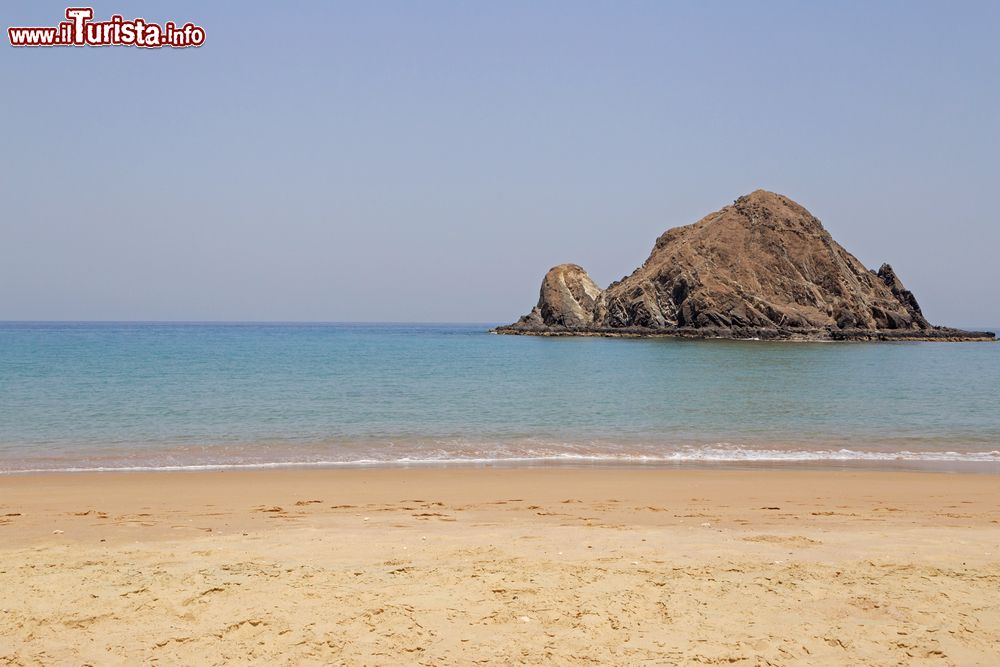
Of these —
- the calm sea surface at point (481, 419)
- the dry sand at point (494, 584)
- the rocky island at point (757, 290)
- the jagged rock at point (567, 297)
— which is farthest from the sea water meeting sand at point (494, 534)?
the jagged rock at point (567, 297)

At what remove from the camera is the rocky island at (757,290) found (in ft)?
286

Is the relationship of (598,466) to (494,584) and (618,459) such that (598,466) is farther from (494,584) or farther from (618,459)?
(494,584)

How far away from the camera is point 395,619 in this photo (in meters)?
4.83

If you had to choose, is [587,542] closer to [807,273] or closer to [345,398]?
[345,398]

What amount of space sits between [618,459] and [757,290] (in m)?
82.7

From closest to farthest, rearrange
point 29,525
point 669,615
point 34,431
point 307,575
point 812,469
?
point 669,615 → point 307,575 → point 29,525 → point 812,469 → point 34,431

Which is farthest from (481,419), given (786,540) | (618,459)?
(786,540)

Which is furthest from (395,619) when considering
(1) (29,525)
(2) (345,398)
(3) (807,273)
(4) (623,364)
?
(3) (807,273)

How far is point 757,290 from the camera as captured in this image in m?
90.8

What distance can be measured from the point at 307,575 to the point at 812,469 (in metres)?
10.5

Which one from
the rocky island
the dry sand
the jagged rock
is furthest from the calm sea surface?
the jagged rock

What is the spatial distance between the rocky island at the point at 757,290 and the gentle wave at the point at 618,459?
71.5m

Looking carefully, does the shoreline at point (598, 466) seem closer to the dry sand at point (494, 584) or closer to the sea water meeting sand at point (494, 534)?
the sea water meeting sand at point (494, 534)

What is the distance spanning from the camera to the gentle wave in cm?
1291
